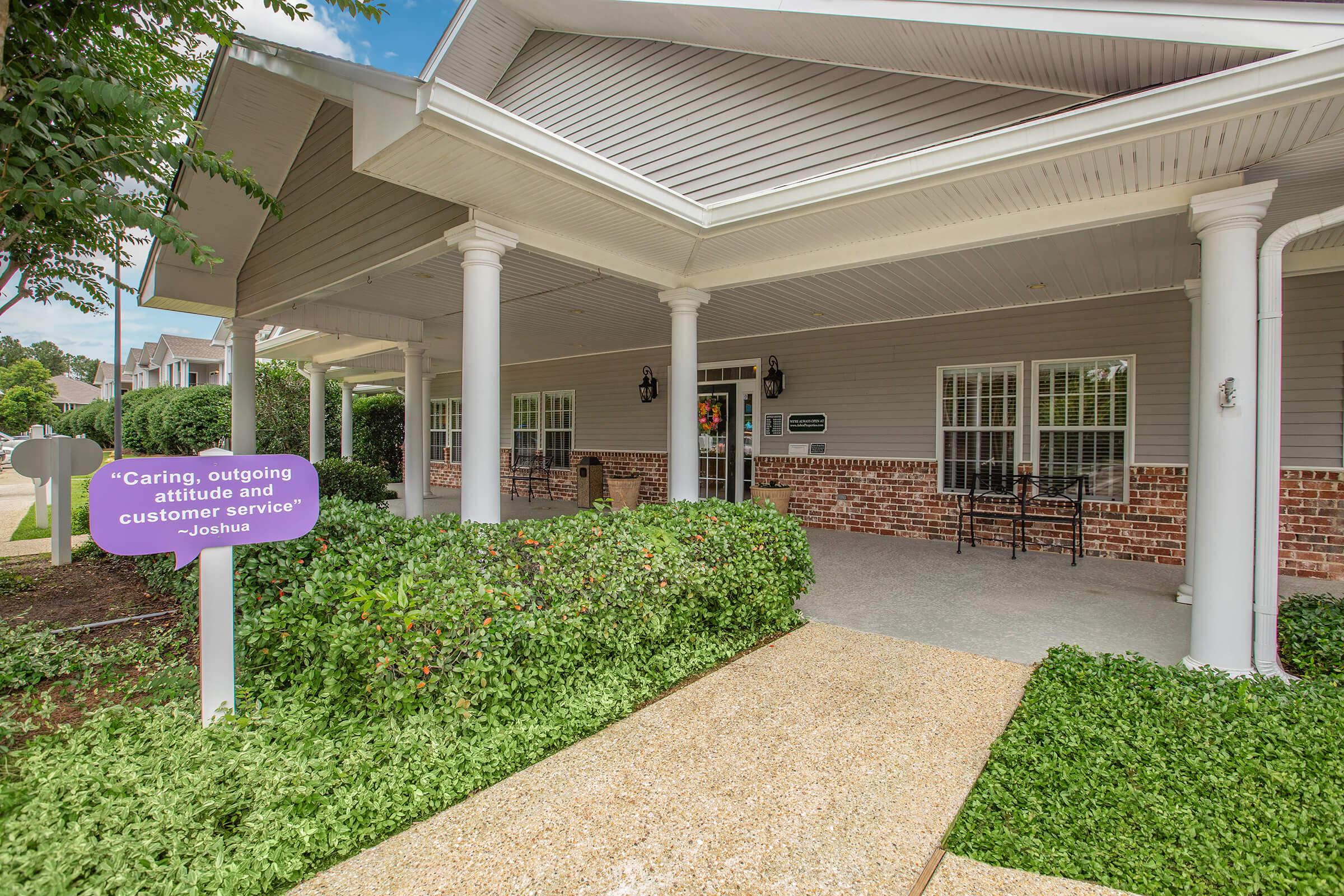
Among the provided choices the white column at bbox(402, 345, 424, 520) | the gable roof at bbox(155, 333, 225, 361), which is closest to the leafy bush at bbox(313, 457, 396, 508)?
the white column at bbox(402, 345, 424, 520)

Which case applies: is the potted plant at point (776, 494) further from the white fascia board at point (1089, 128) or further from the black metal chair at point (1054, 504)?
the white fascia board at point (1089, 128)

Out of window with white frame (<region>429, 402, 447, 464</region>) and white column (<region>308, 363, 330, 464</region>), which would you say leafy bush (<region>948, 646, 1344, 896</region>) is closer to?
white column (<region>308, 363, 330, 464</region>)

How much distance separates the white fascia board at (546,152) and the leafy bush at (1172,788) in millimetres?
3584

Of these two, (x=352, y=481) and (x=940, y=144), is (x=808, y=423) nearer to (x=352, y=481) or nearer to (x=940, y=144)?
(x=940, y=144)

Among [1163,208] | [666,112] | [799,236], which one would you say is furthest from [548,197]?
[1163,208]

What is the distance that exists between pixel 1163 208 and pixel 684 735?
3.86 m

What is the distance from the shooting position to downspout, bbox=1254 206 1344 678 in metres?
3.19

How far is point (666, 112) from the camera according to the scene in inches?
246

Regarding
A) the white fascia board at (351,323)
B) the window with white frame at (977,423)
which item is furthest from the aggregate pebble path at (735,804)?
the white fascia board at (351,323)

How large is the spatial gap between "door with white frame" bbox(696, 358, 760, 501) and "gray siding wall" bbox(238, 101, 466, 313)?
4937 millimetres

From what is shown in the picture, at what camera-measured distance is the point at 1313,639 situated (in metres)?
3.51

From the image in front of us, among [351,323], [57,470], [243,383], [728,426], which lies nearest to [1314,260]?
[728,426]

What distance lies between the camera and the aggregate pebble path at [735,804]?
187cm

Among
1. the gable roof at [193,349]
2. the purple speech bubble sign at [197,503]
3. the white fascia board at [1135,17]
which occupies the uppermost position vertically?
the gable roof at [193,349]
